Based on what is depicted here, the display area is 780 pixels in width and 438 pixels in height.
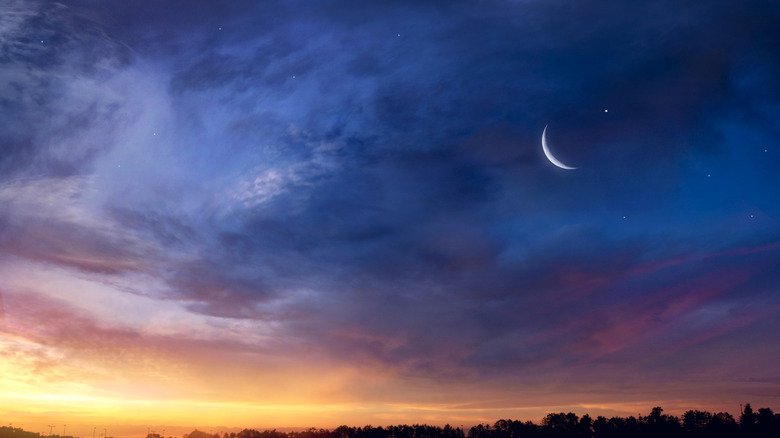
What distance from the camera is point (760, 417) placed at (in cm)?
19000

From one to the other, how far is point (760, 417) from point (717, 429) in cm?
1536

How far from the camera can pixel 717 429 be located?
19888cm
